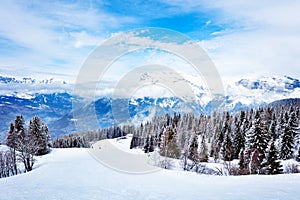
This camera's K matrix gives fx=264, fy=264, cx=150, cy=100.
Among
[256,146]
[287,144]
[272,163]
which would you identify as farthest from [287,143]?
[272,163]

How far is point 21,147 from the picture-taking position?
143 feet

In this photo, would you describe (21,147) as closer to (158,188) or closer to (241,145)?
(158,188)

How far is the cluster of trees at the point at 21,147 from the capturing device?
44031mm

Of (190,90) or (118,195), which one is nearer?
(118,195)

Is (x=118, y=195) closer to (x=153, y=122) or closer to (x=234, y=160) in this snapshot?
(x=234, y=160)

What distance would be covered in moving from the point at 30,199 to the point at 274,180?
65.2ft

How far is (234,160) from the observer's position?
61.4 m

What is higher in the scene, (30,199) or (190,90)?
(190,90)

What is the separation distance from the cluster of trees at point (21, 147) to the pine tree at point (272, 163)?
37529 mm

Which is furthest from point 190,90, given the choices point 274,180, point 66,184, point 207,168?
point 207,168

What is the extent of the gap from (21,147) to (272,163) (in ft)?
131

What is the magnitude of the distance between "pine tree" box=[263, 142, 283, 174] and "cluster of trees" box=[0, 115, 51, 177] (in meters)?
37.5

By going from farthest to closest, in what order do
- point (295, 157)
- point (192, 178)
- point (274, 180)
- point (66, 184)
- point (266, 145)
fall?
point (295, 157), point (266, 145), point (192, 178), point (66, 184), point (274, 180)

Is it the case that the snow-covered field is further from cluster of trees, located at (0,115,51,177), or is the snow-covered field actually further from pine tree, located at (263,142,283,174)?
cluster of trees, located at (0,115,51,177)
